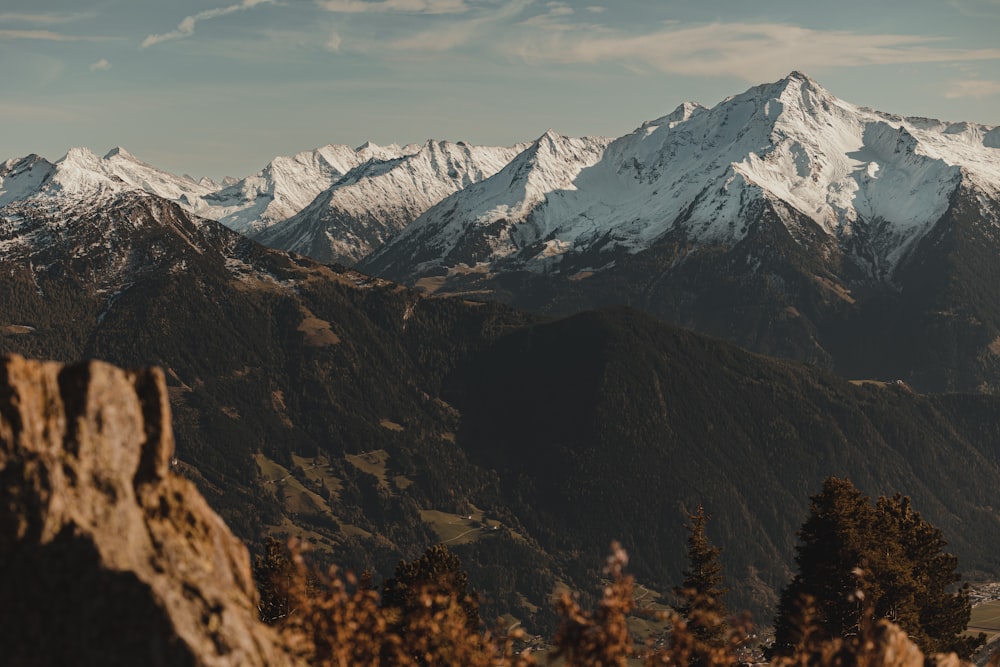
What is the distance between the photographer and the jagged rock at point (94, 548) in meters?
26.4

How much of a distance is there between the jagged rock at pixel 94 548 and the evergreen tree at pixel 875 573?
46213 millimetres

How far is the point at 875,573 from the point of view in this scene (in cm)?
7056

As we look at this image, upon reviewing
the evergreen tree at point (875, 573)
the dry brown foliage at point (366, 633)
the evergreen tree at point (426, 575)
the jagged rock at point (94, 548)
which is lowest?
the evergreen tree at point (426, 575)

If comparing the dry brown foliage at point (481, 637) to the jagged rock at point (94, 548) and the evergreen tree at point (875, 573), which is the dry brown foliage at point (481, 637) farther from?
the evergreen tree at point (875, 573)

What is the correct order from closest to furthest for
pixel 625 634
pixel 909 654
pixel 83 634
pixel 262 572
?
pixel 83 634, pixel 625 634, pixel 909 654, pixel 262 572

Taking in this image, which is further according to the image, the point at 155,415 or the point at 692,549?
the point at 692,549

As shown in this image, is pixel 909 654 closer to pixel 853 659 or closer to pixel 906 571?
pixel 853 659

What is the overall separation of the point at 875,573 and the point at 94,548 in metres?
54.4

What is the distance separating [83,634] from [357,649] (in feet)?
30.0

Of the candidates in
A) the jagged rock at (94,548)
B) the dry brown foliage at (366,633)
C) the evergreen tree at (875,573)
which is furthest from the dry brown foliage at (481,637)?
the evergreen tree at (875,573)

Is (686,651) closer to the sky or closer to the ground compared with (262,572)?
closer to the sky

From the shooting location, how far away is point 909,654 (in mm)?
39875

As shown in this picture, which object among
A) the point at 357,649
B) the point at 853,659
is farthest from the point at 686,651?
the point at 853,659

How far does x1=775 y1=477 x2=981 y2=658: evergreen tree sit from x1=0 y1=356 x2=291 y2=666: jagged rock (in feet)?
152
